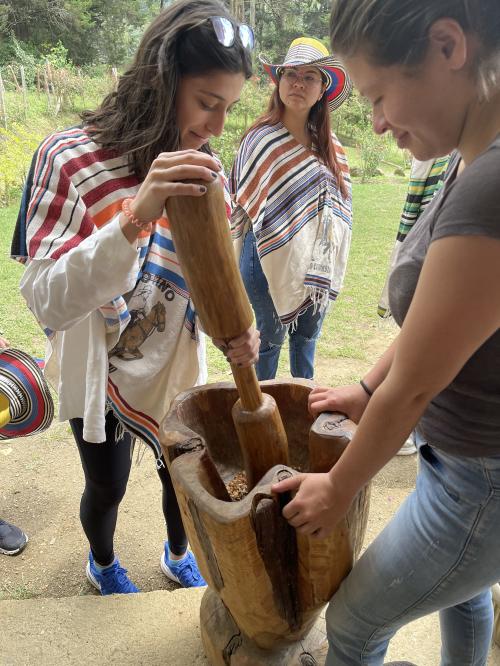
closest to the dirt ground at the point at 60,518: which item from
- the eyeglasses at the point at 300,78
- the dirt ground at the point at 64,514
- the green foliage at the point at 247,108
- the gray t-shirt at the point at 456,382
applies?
the dirt ground at the point at 64,514

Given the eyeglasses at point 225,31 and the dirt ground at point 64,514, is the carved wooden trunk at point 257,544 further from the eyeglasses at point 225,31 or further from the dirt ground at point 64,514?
the eyeglasses at point 225,31

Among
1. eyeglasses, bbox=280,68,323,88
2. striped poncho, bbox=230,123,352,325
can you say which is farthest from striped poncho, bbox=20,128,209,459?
eyeglasses, bbox=280,68,323,88

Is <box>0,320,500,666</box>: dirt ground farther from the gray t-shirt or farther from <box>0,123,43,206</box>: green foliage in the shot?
<box>0,123,43,206</box>: green foliage

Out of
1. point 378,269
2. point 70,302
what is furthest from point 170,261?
point 378,269

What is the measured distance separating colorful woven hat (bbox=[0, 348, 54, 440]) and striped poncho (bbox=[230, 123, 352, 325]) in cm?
121

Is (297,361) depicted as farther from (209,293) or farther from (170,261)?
(209,293)

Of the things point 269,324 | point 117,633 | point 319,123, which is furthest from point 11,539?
point 319,123

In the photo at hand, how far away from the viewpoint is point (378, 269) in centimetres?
562

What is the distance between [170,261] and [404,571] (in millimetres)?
910

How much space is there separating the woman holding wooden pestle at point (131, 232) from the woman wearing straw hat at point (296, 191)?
1.09m

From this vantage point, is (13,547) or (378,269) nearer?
(13,547)

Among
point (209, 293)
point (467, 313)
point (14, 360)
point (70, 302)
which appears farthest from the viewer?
point (14, 360)

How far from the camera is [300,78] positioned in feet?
8.34

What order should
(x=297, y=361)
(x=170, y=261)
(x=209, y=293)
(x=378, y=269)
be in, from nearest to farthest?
(x=209, y=293)
(x=170, y=261)
(x=297, y=361)
(x=378, y=269)
